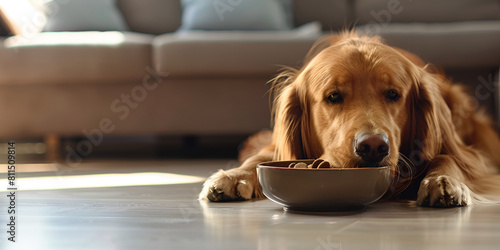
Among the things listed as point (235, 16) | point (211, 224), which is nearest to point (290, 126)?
point (211, 224)

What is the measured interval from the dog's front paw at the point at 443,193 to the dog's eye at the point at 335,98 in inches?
14.9

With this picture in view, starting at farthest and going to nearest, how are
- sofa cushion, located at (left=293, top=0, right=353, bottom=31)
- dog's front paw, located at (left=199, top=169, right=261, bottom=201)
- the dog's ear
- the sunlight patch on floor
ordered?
sofa cushion, located at (left=293, top=0, right=353, bottom=31) < the sunlight patch on floor < the dog's ear < dog's front paw, located at (left=199, top=169, right=261, bottom=201)

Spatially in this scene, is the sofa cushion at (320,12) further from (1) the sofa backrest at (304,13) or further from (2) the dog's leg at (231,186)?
(2) the dog's leg at (231,186)

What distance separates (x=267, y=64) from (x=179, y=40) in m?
0.58

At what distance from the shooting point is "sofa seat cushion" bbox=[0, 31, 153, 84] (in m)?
3.29

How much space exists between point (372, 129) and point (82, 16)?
10.4ft

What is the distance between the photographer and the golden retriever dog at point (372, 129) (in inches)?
60.5

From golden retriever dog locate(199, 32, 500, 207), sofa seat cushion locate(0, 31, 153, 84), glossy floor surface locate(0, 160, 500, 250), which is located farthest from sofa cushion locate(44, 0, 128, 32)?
golden retriever dog locate(199, 32, 500, 207)

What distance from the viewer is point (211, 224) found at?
1.29 m

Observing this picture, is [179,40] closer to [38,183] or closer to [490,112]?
[38,183]

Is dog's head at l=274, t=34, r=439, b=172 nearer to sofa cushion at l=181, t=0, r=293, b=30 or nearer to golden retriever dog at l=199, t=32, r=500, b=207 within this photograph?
golden retriever dog at l=199, t=32, r=500, b=207

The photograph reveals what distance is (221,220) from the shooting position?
→ 4.41 feet

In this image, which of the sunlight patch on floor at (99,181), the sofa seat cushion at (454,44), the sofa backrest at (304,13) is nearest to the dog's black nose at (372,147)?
the sunlight patch on floor at (99,181)

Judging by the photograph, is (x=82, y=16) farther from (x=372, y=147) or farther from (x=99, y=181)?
(x=372, y=147)
